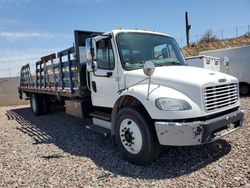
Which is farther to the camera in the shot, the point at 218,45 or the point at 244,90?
Result: the point at 218,45

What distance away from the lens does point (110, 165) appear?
4.86m

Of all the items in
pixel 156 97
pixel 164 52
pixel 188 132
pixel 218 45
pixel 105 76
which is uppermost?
pixel 218 45

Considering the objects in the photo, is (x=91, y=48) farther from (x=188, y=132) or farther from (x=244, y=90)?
(x=244, y=90)

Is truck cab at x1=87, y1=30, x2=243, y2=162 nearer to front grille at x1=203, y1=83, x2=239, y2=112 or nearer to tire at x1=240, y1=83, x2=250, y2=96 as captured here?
front grille at x1=203, y1=83, x2=239, y2=112

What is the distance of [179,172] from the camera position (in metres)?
4.33

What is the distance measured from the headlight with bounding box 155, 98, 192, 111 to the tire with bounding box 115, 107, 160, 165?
42cm

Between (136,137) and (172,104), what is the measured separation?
921mm

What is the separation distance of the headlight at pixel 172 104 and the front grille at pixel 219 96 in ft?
1.13

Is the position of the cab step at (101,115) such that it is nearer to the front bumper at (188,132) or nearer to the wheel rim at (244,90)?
the front bumper at (188,132)

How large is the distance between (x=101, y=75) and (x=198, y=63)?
8432mm

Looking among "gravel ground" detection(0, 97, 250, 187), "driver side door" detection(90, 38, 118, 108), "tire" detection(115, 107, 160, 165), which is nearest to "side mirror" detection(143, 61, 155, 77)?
"tire" detection(115, 107, 160, 165)

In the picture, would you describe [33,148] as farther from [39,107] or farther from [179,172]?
[39,107]

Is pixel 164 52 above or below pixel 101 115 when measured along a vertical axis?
above

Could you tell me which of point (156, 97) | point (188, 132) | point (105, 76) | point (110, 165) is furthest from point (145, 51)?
point (110, 165)
